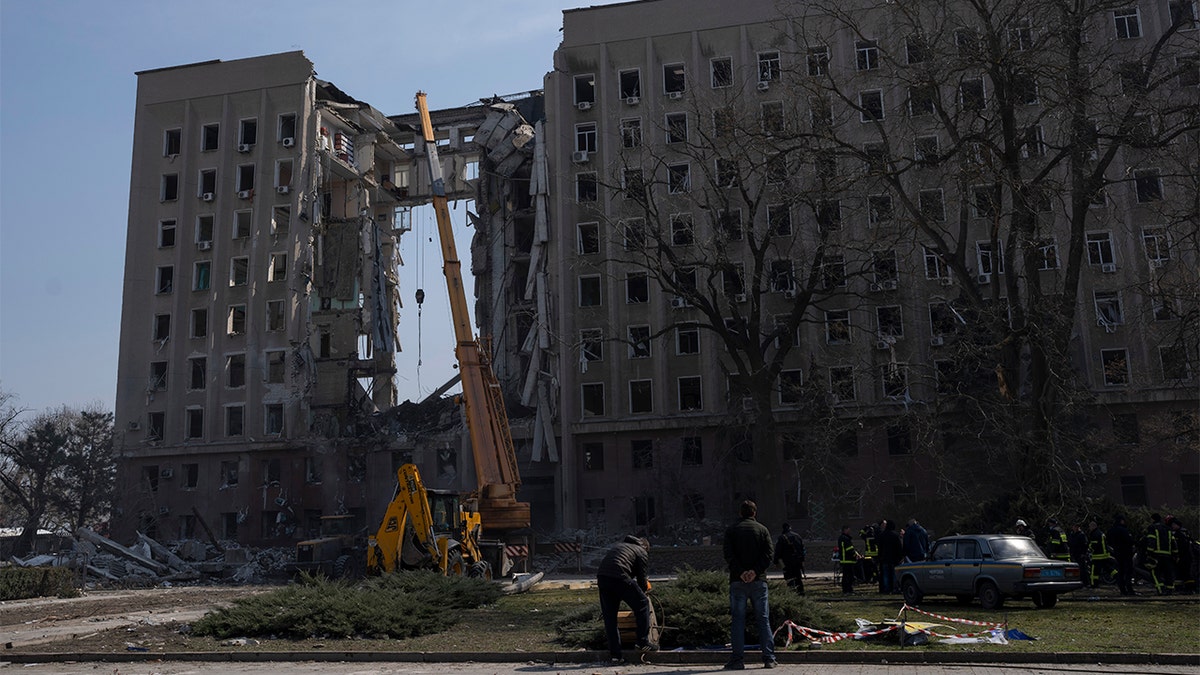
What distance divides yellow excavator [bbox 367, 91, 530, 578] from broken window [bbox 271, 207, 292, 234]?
1923cm

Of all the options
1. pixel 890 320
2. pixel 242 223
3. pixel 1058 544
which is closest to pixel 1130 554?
pixel 1058 544

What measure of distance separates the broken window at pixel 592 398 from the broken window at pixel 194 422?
2232 centimetres

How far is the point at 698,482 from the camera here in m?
47.4

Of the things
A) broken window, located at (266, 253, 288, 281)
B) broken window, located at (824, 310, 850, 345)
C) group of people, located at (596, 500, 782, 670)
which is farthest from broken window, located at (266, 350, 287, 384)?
group of people, located at (596, 500, 782, 670)

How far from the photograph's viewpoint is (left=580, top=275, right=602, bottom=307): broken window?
168 feet

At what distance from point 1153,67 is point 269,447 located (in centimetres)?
4452

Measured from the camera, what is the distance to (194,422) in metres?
56.3

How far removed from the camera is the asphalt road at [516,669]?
1049 centimetres

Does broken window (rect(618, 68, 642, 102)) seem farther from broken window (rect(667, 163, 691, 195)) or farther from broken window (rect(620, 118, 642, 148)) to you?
broken window (rect(667, 163, 691, 195))

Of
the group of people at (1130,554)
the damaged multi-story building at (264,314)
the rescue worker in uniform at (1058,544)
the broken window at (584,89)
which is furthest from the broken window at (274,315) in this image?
the rescue worker in uniform at (1058,544)

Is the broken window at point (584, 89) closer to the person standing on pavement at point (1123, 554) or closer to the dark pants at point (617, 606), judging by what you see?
the person standing on pavement at point (1123, 554)

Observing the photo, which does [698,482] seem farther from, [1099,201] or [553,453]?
[1099,201]

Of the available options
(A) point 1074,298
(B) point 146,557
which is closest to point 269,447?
(B) point 146,557

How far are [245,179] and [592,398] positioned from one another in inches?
993
